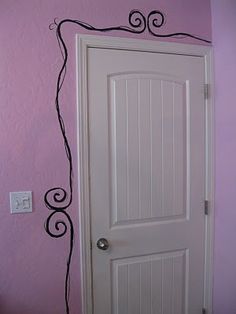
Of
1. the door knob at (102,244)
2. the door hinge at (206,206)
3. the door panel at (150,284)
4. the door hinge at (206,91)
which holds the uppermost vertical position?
the door hinge at (206,91)

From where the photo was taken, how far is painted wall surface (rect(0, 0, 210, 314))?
118 cm

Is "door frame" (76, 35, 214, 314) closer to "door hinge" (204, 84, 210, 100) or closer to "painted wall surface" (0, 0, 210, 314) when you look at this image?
"painted wall surface" (0, 0, 210, 314)

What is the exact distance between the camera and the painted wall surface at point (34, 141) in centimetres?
118

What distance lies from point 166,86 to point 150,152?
380 mm

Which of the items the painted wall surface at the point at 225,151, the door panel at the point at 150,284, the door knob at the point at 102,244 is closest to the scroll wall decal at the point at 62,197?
the door knob at the point at 102,244

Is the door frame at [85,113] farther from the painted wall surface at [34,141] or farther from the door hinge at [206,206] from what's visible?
the door hinge at [206,206]

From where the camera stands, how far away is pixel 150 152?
137 centimetres

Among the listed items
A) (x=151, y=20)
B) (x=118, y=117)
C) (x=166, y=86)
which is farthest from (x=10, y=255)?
(x=151, y=20)

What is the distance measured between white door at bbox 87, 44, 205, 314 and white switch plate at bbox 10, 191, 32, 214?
32cm

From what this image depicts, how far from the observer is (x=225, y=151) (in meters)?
1.40

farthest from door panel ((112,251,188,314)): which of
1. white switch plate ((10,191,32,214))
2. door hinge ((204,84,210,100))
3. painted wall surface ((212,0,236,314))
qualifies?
door hinge ((204,84,210,100))

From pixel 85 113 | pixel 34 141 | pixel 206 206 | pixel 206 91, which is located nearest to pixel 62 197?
pixel 34 141

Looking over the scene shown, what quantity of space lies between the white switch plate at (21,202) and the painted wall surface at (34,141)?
22mm

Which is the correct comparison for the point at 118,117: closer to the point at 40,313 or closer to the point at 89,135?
the point at 89,135
